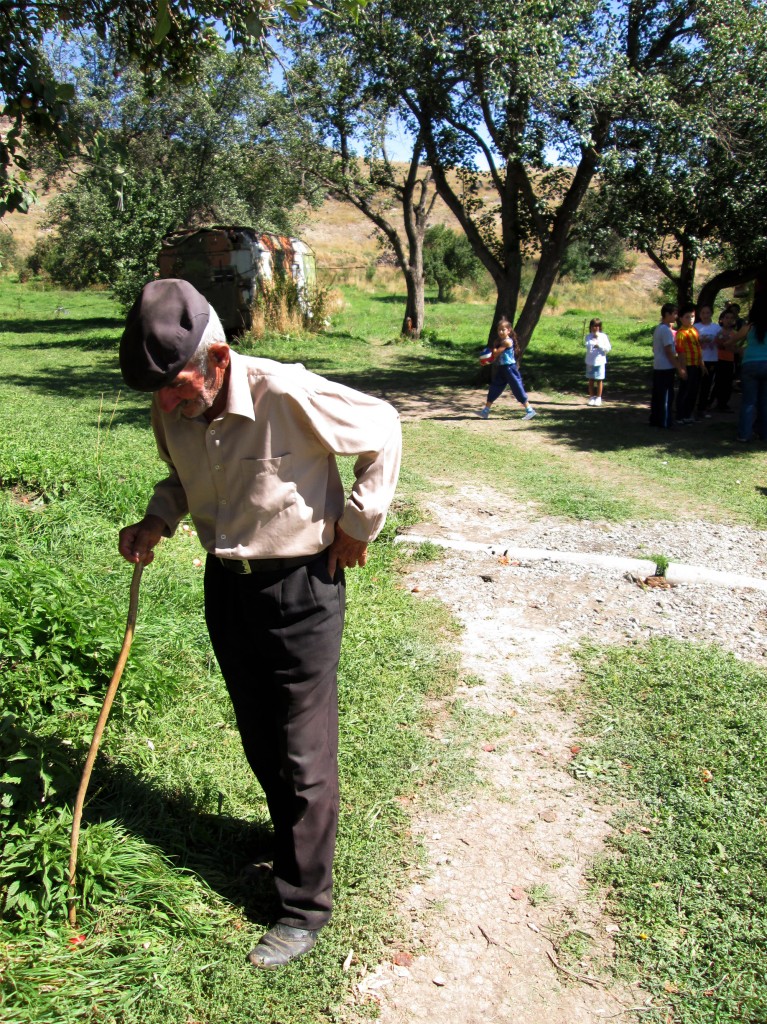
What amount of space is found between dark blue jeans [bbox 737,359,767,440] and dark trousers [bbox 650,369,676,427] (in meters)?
1.25

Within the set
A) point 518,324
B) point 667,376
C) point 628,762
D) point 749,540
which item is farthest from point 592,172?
point 628,762

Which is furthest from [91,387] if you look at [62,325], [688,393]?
[62,325]

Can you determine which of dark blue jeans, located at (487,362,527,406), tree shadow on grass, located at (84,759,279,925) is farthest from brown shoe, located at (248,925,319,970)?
dark blue jeans, located at (487,362,527,406)

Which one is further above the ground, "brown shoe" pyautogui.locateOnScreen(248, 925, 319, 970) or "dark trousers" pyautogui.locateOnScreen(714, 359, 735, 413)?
"dark trousers" pyautogui.locateOnScreen(714, 359, 735, 413)

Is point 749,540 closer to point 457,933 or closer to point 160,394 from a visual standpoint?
point 457,933

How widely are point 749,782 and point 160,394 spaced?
292 cm

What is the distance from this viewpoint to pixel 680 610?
5477 mm

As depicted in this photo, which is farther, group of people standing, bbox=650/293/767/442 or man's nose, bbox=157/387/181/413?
group of people standing, bbox=650/293/767/442

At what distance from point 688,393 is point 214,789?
35.3ft

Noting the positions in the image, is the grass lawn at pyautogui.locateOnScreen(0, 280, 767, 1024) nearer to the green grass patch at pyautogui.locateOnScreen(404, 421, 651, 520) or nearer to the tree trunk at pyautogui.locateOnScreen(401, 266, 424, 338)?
the green grass patch at pyautogui.locateOnScreen(404, 421, 651, 520)

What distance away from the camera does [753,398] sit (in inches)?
425

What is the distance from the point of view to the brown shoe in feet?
8.88

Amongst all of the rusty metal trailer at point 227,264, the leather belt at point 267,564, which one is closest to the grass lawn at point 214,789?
the leather belt at point 267,564

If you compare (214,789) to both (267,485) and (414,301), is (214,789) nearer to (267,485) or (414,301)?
(267,485)
